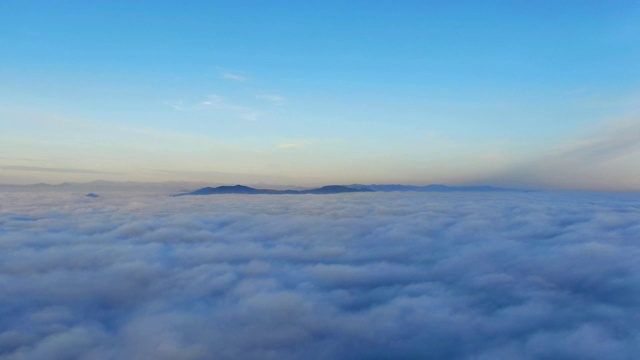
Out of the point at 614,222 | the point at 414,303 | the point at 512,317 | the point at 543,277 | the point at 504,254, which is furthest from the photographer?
the point at 614,222

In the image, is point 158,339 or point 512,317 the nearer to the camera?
point 158,339

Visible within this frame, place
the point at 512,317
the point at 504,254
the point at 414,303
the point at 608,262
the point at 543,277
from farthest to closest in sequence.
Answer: the point at 504,254 → the point at 608,262 → the point at 543,277 → the point at 414,303 → the point at 512,317

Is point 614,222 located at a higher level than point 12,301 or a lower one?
higher

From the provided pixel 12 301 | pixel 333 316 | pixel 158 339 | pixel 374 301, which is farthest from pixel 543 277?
pixel 12 301

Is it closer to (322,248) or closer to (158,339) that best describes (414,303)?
(158,339)

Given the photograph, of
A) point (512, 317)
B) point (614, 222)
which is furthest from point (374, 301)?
point (614, 222)

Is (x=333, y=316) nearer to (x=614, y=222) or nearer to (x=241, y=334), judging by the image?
(x=241, y=334)

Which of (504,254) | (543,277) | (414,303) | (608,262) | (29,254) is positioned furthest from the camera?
(29,254)

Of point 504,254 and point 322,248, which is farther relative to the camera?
point 322,248

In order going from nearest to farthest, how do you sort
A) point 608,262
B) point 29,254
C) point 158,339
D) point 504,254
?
1. point 158,339
2. point 608,262
3. point 504,254
4. point 29,254
